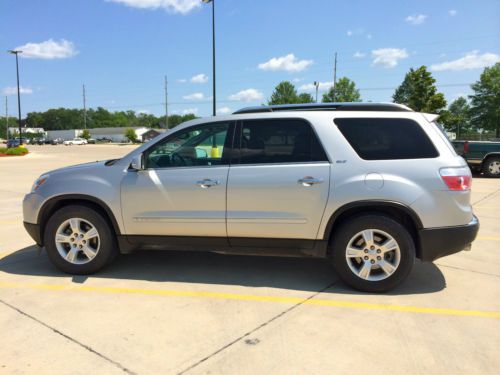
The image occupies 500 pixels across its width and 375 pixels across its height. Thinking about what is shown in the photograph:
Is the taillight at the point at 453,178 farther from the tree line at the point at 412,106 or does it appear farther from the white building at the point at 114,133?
the white building at the point at 114,133

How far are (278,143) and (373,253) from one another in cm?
141

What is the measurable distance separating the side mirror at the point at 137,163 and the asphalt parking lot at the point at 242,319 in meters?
1.21

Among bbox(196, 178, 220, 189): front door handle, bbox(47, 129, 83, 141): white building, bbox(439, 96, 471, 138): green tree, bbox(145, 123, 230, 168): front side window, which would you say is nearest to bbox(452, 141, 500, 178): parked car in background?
bbox(439, 96, 471, 138): green tree

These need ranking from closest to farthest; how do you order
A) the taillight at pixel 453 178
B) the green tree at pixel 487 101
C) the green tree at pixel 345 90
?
the taillight at pixel 453 178 → the green tree at pixel 487 101 → the green tree at pixel 345 90

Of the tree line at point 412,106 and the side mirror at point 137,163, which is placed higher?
the tree line at point 412,106

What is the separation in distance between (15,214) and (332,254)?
6.78m

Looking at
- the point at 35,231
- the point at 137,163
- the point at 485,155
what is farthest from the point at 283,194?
the point at 485,155

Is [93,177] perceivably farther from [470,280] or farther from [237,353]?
[470,280]

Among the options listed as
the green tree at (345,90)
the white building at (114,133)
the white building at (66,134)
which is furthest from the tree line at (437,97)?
the white building at (66,134)

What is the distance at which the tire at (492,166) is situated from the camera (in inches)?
558

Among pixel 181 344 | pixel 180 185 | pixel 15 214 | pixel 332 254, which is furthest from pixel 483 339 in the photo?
pixel 15 214

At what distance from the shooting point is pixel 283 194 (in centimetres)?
389

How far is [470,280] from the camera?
4312mm

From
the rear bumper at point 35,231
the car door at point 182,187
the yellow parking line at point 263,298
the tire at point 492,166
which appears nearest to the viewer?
the yellow parking line at point 263,298
